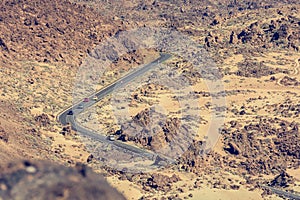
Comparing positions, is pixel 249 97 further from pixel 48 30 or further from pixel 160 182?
pixel 48 30

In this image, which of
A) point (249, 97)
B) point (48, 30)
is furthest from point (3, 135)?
point (48, 30)

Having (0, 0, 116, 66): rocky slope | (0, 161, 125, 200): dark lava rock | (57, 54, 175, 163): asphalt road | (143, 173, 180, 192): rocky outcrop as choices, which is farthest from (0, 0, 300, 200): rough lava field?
(0, 161, 125, 200): dark lava rock

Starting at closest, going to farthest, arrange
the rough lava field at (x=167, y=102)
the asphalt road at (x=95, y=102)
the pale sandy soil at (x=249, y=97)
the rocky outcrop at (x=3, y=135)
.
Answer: the rocky outcrop at (x=3, y=135)
the pale sandy soil at (x=249, y=97)
the rough lava field at (x=167, y=102)
the asphalt road at (x=95, y=102)

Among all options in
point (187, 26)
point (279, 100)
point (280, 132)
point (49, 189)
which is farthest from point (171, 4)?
point (49, 189)

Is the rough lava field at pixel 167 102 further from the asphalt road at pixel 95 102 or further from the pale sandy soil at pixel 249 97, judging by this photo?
the asphalt road at pixel 95 102

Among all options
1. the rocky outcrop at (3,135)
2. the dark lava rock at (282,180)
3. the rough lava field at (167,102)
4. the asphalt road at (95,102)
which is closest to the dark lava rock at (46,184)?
the rough lava field at (167,102)
